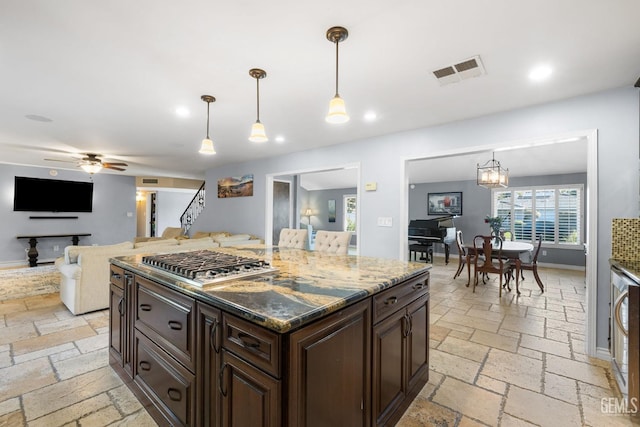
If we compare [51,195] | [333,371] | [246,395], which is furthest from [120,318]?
[51,195]

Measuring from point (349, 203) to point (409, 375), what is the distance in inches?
365

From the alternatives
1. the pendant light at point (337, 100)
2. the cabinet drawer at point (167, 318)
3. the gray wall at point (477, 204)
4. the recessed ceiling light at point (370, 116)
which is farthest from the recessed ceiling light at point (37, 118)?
the gray wall at point (477, 204)

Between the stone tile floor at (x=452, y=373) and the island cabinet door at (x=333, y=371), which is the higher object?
the island cabinet door at (x=333, y=371)

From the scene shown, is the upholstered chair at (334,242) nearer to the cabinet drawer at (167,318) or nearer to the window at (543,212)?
the cabinet drawer at (167,318)

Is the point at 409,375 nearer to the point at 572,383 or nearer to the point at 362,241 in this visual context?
the point at 572,383

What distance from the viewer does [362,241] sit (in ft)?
14.4

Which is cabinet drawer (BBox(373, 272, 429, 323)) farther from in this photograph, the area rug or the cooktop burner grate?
the area rug

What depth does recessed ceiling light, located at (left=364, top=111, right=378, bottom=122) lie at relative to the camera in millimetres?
3342

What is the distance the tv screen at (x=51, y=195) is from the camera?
6852 mm

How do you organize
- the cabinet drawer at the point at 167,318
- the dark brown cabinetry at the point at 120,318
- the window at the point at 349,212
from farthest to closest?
the window at the point at 349,212 < the dark brown cabinetry at the point at 120,318 < the cabinet drawer at the point at 167,318

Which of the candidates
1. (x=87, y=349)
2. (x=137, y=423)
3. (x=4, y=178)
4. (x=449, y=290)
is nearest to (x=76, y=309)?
(x=87, y=349)

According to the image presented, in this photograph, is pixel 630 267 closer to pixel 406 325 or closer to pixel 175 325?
pixel 406 325

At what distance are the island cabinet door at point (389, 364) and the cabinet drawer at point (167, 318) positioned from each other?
0.94m

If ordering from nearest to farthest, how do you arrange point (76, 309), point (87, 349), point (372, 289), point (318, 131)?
point (372, 289) → point (87, 349) → point (76, 309) → point (318, 131)
